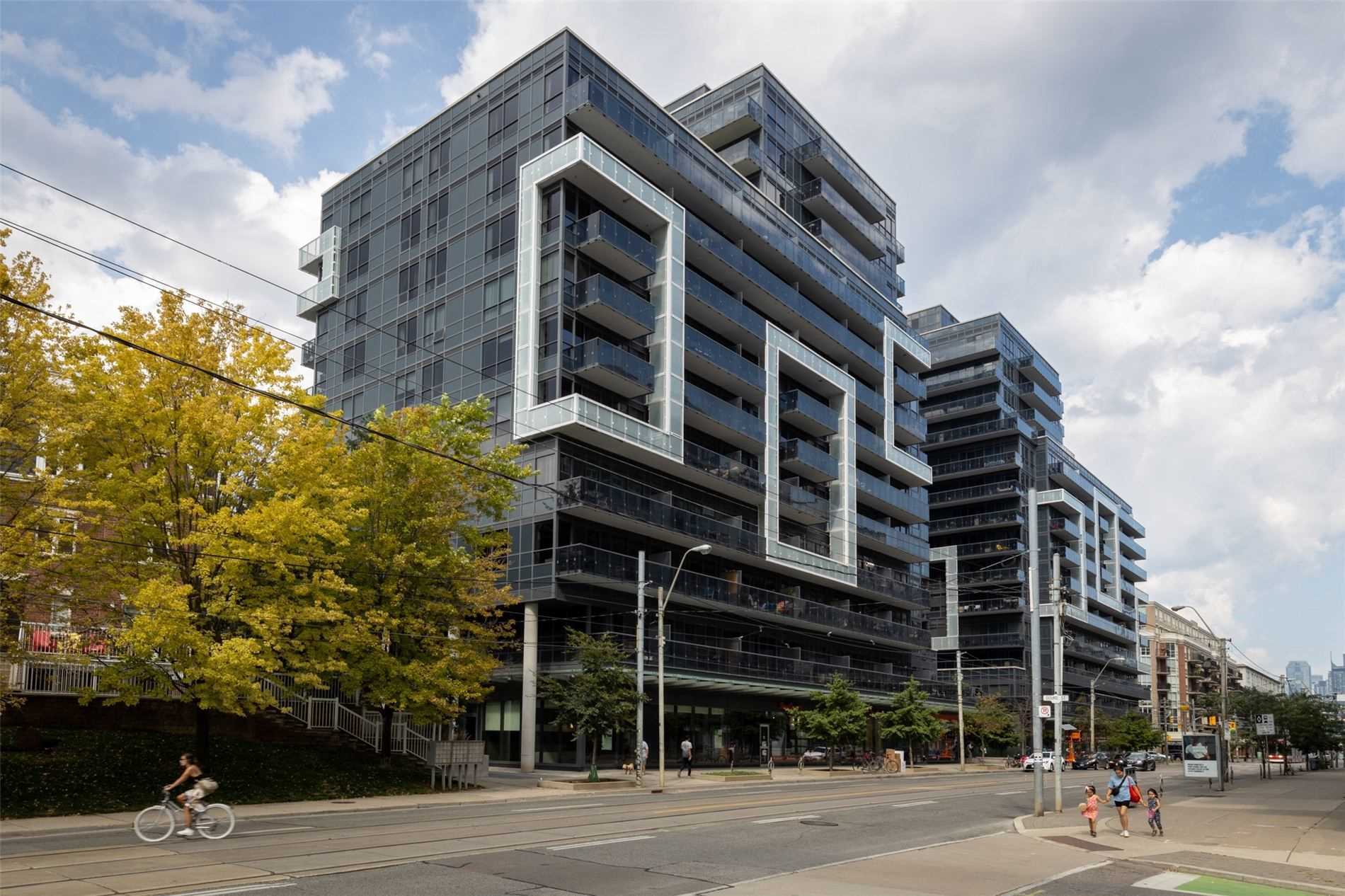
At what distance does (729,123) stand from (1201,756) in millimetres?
46138

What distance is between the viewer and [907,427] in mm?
84000

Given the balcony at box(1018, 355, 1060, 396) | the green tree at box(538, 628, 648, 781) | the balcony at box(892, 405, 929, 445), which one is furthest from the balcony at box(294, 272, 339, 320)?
the balcony at box(1018, 355, 1060, 396)

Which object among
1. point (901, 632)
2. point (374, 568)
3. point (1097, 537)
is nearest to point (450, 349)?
point (374, 568)

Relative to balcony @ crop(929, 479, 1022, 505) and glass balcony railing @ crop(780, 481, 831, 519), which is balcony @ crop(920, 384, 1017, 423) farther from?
glass balcony railing @ crop(780, 481, 831, 519)

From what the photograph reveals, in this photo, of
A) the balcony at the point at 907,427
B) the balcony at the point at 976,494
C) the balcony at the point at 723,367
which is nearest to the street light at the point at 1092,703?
the balcony at the point at 976,494

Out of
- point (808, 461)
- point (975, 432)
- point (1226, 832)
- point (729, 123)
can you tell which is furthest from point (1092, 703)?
point (1226, 832)

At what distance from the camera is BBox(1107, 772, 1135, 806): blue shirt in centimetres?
2491

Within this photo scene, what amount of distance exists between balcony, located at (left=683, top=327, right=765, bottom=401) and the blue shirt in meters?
35.7

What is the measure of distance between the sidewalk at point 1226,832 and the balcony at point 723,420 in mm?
26653

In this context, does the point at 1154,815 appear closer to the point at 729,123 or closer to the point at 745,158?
the point at 745,158

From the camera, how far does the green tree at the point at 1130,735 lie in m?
105

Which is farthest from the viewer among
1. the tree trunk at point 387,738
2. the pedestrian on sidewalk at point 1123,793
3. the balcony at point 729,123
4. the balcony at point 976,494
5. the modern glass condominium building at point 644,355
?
the balcony at point 976,494

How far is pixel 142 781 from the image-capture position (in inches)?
1078

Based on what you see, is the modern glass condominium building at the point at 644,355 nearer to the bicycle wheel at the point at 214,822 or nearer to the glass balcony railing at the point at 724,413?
the glass balcony railing at the point at 724,413
